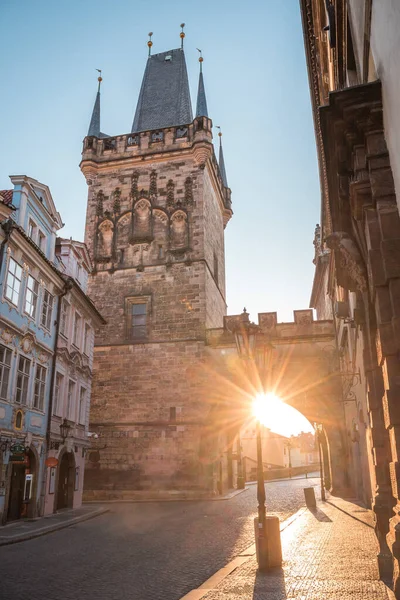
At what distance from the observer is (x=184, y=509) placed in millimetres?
19672

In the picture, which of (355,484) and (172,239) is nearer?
(355,484)

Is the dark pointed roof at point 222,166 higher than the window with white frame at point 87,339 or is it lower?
higher

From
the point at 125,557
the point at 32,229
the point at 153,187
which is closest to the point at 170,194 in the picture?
the point at 153,187

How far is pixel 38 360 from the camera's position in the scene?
17.6 metres

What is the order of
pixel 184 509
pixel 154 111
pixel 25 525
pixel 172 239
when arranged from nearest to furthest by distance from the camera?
pixel 25 525 → pixel 184 509 → pixel 172 239 → pixel 154 111

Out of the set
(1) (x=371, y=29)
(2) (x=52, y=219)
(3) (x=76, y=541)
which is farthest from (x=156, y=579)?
(2) (x=52, y=219)

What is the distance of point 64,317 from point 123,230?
11055 mm

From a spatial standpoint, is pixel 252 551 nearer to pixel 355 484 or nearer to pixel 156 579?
pixel 156 579

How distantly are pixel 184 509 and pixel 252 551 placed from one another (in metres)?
10.2

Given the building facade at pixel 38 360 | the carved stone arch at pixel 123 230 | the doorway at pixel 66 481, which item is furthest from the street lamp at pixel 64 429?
the carved stone arch at pixel 123 230

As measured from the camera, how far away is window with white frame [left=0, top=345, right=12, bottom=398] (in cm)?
1505

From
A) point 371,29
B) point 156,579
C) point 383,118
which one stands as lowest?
point 156,579

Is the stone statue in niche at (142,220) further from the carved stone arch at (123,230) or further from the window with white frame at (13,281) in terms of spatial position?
the window with white frame at (13,281)

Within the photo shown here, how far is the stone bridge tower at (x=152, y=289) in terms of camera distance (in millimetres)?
25781
